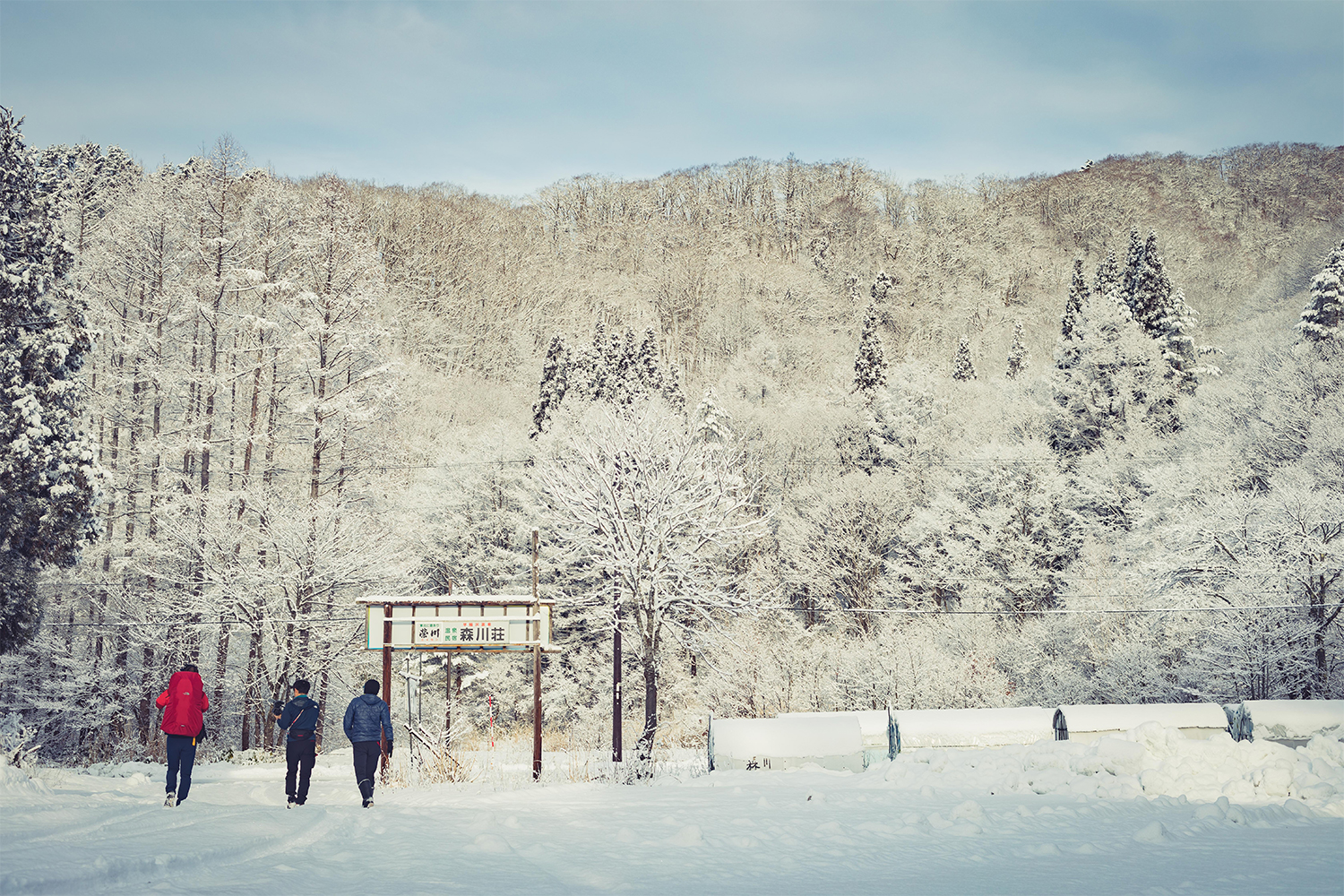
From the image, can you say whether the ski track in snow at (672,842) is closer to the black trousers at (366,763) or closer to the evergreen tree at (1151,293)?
the black trousers at (366,763)

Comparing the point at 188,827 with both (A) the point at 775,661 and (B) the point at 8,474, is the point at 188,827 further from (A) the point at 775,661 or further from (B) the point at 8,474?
(A) the point at 775,661

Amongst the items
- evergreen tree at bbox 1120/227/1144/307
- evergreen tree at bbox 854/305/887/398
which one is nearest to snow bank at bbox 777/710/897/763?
evergreen tree at bbox 1120/227/1144/307

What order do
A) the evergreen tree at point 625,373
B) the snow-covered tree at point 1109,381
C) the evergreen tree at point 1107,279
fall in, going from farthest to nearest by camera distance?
the evergreen tree at point 625,373
the evergreen tree at point 1107,279
the snow-covered tree at point 1109,381

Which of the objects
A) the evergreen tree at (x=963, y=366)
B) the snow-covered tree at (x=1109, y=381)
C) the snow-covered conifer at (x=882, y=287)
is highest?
the snow-covered conifer at (x=882, y=287)

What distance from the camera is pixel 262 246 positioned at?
26.5 m

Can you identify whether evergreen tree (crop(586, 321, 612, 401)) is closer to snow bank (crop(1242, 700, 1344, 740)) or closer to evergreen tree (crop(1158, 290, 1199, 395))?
evergreen tree (crop(1158, 290, 1199, 395))

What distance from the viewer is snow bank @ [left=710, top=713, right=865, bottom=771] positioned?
1488 cm

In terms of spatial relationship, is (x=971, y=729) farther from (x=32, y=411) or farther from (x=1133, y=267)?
(x=1133, y=267)

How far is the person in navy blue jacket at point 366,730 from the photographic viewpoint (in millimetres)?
10062

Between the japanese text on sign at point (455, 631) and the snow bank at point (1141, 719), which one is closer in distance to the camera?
the snow bank at point (1141, 719)

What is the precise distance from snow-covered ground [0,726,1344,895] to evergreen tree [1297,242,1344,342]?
3152 cm

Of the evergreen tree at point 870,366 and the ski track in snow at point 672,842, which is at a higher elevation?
the evergreen tree at point 870,366

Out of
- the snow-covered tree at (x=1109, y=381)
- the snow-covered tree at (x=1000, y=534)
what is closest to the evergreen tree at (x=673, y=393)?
the snow-covered tree at (x=1000, y=534)

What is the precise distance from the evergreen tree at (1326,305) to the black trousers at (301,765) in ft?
131
